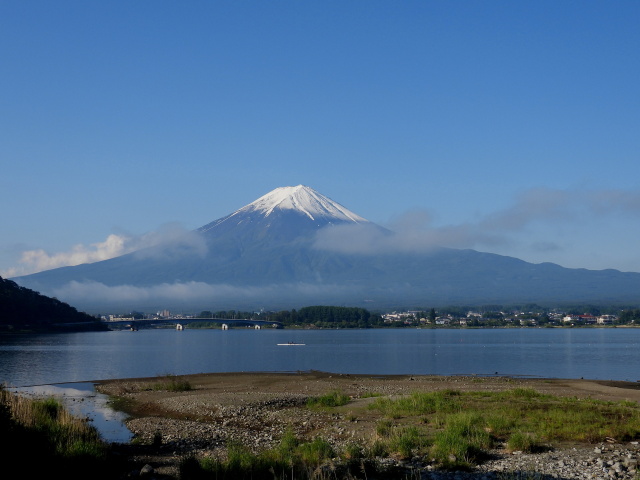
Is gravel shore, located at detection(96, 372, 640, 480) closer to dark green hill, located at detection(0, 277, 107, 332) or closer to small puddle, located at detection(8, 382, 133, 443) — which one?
small puddle, located at detection(8, 382, 133, 443)

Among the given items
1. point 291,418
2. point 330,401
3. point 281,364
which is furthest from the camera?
point 281,364

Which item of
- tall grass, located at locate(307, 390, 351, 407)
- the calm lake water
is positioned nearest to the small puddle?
the calm lake water

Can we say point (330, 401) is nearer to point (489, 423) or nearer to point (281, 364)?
point (489, 423)

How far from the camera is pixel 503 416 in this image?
1742cm

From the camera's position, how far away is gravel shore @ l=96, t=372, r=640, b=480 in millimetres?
12852

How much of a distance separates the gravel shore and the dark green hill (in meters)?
58.3

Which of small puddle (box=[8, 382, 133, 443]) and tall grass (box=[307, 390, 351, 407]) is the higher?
tall grass (box=[307, 390, 351, 407])

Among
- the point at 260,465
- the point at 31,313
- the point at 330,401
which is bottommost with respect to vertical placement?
the point at 330,401

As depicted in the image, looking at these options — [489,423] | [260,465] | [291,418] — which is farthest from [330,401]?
[260,465]

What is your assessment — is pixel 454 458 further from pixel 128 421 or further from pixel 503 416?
pixel 128 421

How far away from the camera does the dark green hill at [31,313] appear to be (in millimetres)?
87312

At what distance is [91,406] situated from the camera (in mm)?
24922

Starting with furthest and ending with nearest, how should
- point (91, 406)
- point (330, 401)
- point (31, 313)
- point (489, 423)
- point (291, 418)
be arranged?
point (31, 313), point (91, 406), point (330, 401), point (291, 418), point (489, 423)

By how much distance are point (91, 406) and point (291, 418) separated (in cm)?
860
